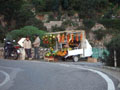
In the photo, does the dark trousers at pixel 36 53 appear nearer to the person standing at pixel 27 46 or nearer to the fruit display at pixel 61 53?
the person standing at pixel 27 46

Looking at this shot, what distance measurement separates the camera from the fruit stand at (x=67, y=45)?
20.1m

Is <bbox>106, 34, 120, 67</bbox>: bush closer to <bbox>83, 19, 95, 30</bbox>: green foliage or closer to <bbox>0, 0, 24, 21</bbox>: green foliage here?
<bbox>0, 0, 24, 21</bbox>: green foliage

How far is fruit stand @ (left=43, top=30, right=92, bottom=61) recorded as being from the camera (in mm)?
20109

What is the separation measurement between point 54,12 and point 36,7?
2753mm

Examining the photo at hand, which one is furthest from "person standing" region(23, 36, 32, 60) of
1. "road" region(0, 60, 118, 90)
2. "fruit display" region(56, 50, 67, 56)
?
"road" region(0, 60, 118, 90)

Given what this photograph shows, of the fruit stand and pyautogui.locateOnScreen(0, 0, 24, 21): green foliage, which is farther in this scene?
pyautogui.locateOnScreen(0, 0, 24, 21): green foliage

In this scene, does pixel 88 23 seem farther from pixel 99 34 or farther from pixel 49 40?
pixel 49 40

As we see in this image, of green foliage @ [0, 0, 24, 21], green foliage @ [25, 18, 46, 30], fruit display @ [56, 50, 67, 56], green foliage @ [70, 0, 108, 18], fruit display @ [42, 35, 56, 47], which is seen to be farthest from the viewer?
green foliage @ [70, 0, 108, 18]

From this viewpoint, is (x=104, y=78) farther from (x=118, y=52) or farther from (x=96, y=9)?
(x=96, y=9)

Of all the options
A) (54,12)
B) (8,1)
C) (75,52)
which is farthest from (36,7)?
(75,52)

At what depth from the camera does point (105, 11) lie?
142 ft

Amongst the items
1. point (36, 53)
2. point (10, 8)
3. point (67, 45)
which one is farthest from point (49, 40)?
point (10, 8)

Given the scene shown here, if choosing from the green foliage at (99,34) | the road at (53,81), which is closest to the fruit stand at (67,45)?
the road at (53,81)

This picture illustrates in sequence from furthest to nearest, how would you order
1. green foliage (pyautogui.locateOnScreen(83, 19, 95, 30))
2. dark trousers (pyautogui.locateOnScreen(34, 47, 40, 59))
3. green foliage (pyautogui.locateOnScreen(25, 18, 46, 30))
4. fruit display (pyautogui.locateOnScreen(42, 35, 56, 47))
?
green foliage (pyautogui.locateOnScreen(83, 19, 95, 30))
green foliage (pyautogui.locateOnScreen(25, 18, 46, 30))
fruit display (pyautogui.locateOnScreen(42, 35, 56, 47))
dark trousers (pyautogui.locateOnScreen(34, 47, 40, 59))
